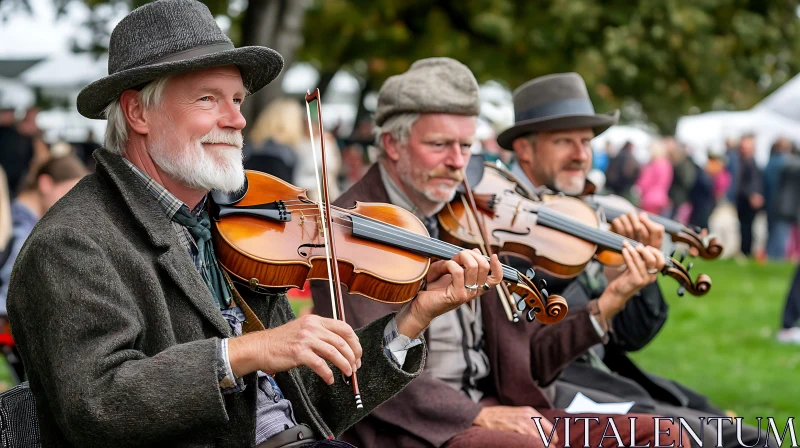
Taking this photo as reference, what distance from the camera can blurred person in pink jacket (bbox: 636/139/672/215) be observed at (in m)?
19.1

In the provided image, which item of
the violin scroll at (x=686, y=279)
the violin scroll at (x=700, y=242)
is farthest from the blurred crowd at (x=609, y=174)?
the violin scroll at (x=686, y=279)

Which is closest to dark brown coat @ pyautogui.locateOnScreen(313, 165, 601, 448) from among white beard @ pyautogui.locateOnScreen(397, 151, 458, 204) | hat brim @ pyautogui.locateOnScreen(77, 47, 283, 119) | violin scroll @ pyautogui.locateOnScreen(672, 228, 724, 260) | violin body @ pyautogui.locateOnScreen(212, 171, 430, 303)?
white beard @ pyautogui.locateOnScreen(397, 151, 458, 204)

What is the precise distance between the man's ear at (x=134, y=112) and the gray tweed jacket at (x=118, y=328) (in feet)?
0.35

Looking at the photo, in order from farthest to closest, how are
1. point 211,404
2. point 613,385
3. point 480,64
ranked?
point 480,64 < point 613,385 < point 211,404

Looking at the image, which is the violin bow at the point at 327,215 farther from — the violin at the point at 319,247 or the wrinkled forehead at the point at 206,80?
the wrinkled forehead at the point at 206,80

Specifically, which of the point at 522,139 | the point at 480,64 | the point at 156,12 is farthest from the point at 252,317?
the point at 480,64

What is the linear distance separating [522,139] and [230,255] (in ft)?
8.15

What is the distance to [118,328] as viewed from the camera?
2383mm

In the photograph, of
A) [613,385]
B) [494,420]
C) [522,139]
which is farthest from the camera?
[522,139]

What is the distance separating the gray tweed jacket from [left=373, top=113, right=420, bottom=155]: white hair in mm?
1521

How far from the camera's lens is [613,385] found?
4500 millimetres

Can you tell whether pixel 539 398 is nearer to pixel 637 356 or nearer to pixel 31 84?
pixel 637 356

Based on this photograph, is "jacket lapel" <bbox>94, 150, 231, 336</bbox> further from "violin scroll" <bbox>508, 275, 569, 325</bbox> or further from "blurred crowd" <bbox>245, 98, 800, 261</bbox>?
"blurred crowd" <bbox>245, 98, 800, 261</bbox>

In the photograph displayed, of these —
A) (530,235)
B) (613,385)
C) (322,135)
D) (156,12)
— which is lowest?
(613,385)
